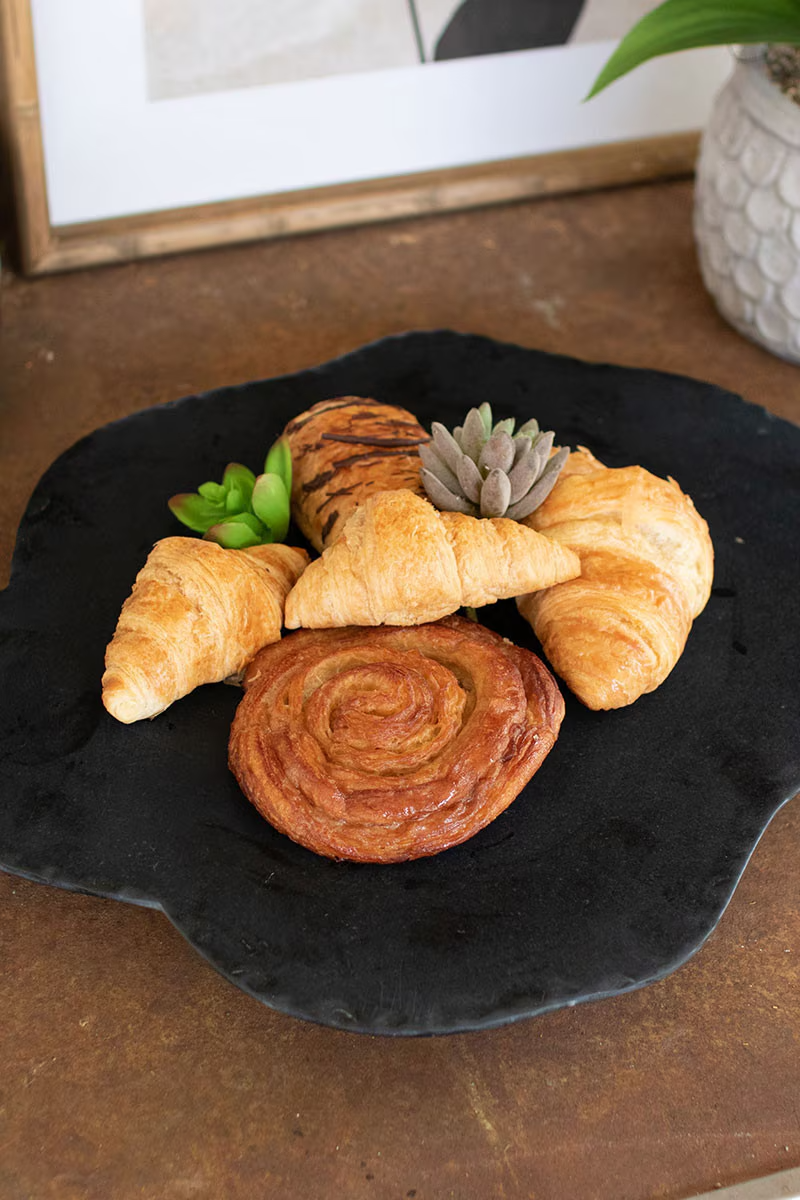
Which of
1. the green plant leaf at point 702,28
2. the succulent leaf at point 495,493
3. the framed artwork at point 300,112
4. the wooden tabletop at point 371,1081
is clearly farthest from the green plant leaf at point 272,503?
the framed artwork at point 300,112

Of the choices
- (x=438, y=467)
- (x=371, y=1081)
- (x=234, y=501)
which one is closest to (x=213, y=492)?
(x=234, y=501)

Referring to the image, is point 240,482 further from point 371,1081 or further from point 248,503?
point 371,1081

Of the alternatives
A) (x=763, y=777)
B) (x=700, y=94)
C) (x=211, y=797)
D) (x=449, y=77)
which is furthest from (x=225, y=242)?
(x=763, y=777)

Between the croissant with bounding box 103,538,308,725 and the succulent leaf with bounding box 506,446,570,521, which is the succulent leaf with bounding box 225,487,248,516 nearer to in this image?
the croissant with bounding box 103,538,308,725

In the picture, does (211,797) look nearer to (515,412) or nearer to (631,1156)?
(631,1156)

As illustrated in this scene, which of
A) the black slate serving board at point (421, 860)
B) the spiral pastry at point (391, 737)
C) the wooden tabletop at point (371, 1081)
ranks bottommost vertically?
the wooden tabletop at point (371, 1081)

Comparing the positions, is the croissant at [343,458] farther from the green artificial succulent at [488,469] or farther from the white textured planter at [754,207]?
the white textured planter at [754,207]

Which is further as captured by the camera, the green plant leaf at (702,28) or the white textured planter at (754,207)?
the white textured planter at (754,207)
